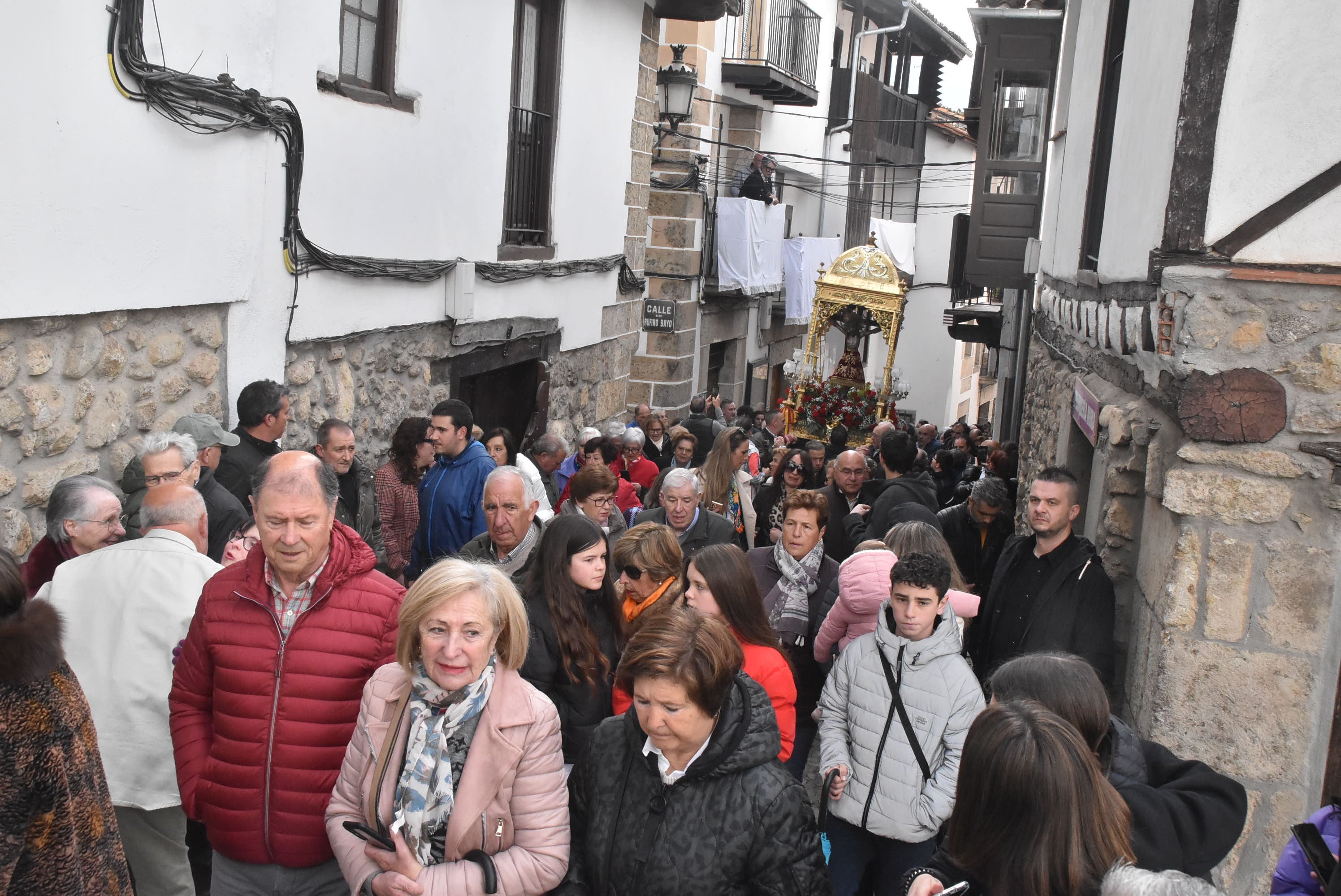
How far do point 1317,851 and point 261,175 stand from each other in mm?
4685

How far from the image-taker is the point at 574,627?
346 cm

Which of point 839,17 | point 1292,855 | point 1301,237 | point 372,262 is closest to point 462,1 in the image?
point 372,262

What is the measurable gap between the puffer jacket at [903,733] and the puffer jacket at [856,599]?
0.43m

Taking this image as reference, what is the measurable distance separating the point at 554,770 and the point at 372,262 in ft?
13.8

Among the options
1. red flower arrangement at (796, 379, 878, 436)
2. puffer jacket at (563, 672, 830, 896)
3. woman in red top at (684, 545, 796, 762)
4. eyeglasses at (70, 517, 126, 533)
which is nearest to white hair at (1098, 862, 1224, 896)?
puffer jacket at (563, 672, 830, 896)

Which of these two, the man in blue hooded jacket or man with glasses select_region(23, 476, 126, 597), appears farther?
the man in blue hooded jacket

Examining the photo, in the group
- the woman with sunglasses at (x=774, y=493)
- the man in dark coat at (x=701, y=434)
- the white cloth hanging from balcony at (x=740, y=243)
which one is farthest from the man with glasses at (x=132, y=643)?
the white cloth hanging from balcony at (x=740, y=243)

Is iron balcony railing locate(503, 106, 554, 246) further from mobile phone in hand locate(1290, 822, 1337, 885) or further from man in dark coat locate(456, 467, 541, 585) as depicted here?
mobile phone in hand locate(1290, 822, 1337, 885)

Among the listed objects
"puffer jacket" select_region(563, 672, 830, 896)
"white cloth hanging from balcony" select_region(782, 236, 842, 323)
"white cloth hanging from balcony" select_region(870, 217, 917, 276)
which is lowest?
"puffer jacket" select_region(563, 672, 830, 896)

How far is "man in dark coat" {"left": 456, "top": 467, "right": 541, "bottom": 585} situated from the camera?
427 centimetres

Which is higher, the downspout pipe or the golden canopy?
the downspout pipe

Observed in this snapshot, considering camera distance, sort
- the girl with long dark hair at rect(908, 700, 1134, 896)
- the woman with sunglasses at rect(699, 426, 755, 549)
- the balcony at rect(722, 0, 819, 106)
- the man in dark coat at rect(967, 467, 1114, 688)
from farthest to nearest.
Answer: the balcony at rect(722, 0, 819, 106), the woman with sunglasses at rect(699, 426, 755, 549), the man in dark coat at rect(967, 467, 1114, 688), the girl with long dark hair at rect(908, 700, 1134, 896)

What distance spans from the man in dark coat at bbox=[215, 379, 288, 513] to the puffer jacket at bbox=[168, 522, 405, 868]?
2.20 m

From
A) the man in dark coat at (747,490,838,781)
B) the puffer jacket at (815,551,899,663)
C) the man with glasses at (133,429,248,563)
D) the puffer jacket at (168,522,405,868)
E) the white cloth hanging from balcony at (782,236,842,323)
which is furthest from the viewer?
the white cloth hanging from balcony at (782,236,842,323)
